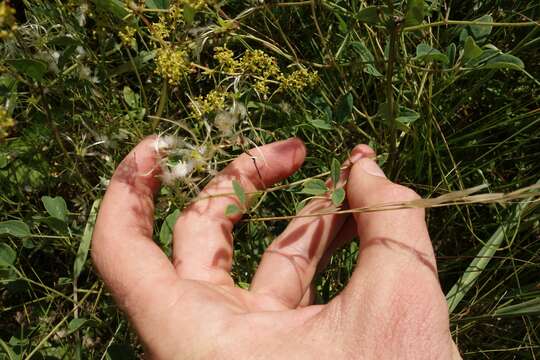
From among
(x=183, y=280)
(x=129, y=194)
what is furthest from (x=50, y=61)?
(x=183, y=280)

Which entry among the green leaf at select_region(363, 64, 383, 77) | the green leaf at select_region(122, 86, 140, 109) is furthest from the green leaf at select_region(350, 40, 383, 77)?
the green leaf at select_region(122, 86, 140, 109)

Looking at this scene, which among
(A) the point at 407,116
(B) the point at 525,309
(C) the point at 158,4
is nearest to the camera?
(C) the point at 158,4

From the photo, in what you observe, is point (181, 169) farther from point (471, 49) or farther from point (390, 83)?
point (471, 49)

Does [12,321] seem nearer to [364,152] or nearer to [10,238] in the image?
[10,238]

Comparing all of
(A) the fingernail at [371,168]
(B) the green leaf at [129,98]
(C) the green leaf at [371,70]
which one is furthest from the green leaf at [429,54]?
(B) the green leaf at [129,98]

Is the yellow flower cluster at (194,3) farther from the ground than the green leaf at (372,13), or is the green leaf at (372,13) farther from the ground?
the yellow flower cluster at (194,3)

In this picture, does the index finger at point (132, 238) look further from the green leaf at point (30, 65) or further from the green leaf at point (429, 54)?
the green leaf at point (429, 54)

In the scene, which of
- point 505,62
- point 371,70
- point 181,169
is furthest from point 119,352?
point 505,62
